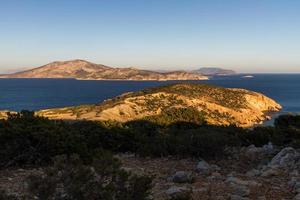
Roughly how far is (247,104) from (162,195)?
3581 inches

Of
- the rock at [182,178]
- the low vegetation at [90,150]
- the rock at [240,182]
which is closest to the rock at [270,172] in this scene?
the rock at [240,182]

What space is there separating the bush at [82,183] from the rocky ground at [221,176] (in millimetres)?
1294

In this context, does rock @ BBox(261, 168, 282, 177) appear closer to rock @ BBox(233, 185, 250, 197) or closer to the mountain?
rock @ BBox(233, 185, 250, 197)

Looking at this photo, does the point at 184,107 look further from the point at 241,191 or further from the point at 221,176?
the point at 241,191

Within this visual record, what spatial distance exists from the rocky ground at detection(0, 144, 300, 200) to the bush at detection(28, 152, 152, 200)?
1294mm

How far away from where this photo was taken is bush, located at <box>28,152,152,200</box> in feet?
16.8

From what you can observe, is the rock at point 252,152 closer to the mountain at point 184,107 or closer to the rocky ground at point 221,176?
the rocky ground at point 221,176

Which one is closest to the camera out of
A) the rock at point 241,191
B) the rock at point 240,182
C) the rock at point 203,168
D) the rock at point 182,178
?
the rock at point 241,191

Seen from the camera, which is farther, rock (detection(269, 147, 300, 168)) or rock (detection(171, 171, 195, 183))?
rock (detection(269, 147, 300, 168))

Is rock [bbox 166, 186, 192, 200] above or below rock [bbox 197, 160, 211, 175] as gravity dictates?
above

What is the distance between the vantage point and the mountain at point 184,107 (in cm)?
6378

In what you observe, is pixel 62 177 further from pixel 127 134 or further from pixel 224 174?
pixel 127 134

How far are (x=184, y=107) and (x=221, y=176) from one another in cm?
6426

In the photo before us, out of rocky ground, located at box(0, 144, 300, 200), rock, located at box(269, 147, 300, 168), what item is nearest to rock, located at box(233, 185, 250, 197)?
rocky ground, located at box(0, 144, 300, 200)
